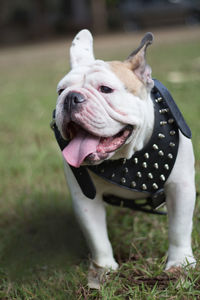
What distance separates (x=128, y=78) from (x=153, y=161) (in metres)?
0.41

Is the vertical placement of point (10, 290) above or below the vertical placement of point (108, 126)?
below

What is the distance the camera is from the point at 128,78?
67.9 inches

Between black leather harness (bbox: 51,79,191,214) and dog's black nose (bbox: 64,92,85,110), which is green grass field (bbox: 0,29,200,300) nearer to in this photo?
black leather harness (bbox: 51,79,191,214)

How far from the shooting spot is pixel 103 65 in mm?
1729

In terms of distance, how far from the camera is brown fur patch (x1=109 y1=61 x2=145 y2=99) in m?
1.71

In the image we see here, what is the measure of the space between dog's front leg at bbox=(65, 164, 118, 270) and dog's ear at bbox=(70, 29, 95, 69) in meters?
0.50

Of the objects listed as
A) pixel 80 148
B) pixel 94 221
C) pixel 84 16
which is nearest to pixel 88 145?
pixel 80 148

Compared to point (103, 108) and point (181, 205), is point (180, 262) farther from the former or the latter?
point (103, 108)

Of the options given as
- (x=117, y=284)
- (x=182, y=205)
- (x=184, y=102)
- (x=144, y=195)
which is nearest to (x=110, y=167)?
(x=144, y=195)

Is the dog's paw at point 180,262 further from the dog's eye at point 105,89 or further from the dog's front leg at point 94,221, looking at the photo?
the dog's eye at point 105,89

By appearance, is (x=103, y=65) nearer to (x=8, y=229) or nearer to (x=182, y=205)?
(x=182, y=205)

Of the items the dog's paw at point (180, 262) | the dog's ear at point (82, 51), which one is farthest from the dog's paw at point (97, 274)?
the dog's ear at point (82, 51)

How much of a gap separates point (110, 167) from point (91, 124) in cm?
32

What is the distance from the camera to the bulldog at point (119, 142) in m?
1.65
